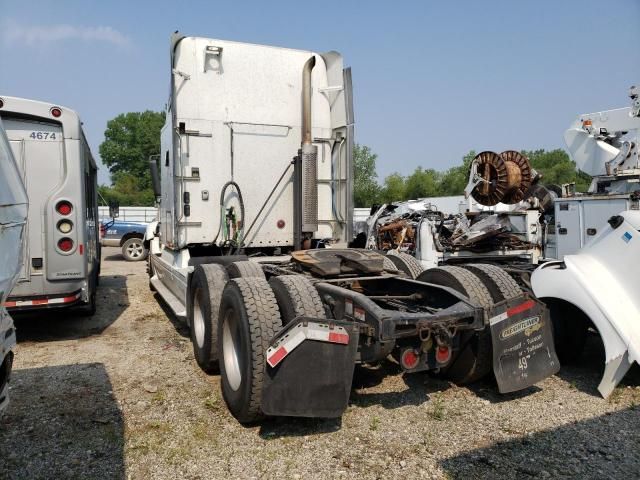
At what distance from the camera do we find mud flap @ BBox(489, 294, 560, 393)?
4043mm

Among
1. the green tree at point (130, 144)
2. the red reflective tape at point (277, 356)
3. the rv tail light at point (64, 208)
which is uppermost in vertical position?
the green tree at point (130, 144)

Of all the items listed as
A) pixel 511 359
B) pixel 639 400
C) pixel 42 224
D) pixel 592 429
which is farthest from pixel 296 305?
pixel 42 224

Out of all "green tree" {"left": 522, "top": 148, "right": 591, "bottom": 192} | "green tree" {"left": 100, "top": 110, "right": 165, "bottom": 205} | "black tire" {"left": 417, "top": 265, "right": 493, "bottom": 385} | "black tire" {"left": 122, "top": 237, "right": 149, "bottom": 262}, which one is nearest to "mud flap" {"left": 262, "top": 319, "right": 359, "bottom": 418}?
"black tire" {"left": 417, "top": 265, "right": 493, "bottom": 385}

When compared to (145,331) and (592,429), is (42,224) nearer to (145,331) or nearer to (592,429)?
(145,331)

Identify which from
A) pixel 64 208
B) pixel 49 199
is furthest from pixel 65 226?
pixel 49 199

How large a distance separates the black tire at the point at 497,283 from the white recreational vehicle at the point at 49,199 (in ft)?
15.5

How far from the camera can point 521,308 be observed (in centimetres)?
Answer: 410

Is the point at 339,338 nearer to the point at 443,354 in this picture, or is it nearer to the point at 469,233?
the point at 443,354

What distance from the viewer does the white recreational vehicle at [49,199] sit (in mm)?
5992


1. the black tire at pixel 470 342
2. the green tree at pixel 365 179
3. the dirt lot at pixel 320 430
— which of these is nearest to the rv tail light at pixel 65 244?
the dirt lot at pixel 320 430

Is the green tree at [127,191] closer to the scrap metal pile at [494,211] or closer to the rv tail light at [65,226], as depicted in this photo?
the scrap metal pile at [494,211]

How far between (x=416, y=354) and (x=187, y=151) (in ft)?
13.4

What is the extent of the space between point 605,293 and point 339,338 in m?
2.59

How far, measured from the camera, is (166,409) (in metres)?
4.19
